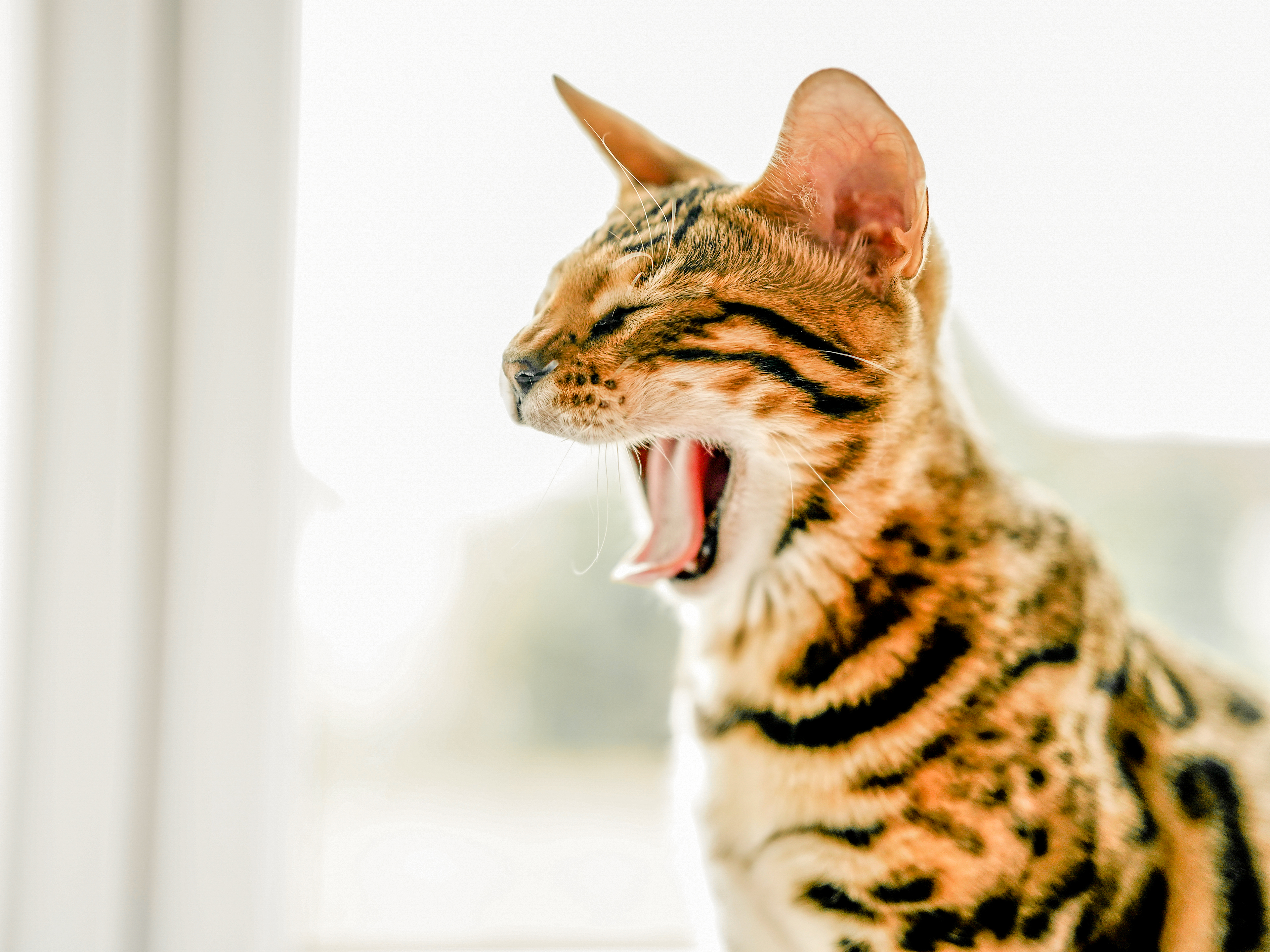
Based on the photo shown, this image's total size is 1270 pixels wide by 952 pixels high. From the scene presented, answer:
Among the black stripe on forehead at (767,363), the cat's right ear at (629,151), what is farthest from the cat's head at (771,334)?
the cat's right ear at (629,151)

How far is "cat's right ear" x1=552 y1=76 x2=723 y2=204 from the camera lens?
711 millimetres

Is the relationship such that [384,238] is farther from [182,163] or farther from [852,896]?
[852,896]

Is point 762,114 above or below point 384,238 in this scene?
above

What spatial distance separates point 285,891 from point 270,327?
0.52 meters

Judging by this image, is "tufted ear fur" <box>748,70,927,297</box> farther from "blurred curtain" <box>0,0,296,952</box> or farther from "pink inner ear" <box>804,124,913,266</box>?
"blurred curtain" <box>0,0,296,952</box>

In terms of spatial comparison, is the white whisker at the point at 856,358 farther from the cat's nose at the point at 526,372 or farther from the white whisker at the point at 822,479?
the cat's nose at the point at 526,372

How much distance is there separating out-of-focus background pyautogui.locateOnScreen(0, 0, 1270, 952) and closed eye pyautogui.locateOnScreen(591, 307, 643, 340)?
4.9 inches

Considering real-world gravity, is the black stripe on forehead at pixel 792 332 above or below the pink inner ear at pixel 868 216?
below

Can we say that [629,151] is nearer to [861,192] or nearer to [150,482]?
[861,192]

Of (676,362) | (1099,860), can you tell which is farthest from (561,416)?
(1099,860)

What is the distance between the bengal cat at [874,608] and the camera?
559 millimetres

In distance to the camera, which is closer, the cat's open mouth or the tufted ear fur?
the tufted ear fur

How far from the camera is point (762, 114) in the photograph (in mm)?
852

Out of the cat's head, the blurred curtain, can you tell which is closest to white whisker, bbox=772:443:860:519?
the cat's head
